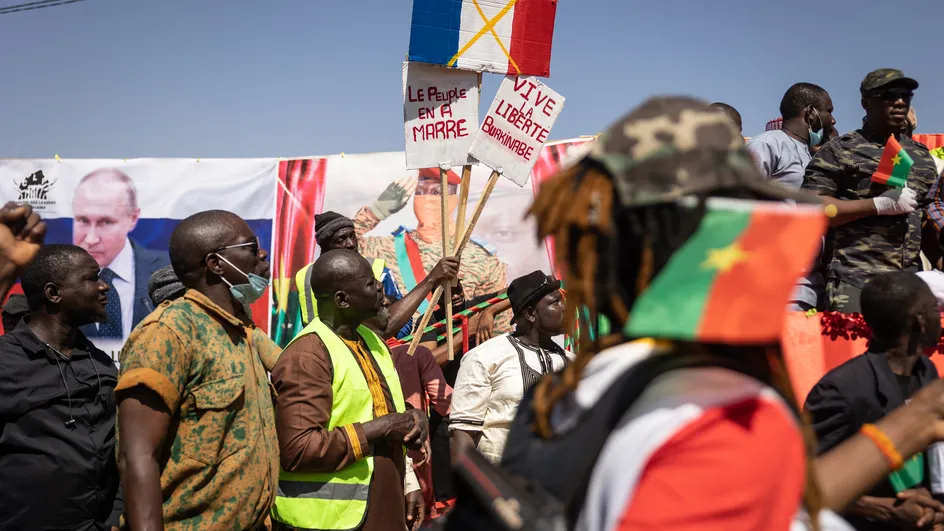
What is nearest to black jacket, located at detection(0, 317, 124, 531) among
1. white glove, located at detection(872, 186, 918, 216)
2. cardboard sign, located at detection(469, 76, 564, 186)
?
cardboard sign, located at detection(469, 76, 564, 186)

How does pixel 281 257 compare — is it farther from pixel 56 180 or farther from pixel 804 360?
pixel 804 360

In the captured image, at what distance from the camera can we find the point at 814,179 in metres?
4.54

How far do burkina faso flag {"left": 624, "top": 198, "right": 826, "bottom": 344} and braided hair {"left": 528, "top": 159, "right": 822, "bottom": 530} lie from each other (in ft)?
0.11

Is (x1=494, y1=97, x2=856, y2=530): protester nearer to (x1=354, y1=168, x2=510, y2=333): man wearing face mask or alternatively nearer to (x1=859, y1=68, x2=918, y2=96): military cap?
(x1=859, y1=68, x2=918, y2=96): military cap

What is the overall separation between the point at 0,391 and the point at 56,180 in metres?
6.05

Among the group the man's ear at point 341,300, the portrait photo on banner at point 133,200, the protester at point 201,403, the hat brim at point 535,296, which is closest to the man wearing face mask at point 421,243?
the portrait photo on banner at point 133,200

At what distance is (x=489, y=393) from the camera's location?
457cm

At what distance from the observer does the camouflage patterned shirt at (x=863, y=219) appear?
4465mm

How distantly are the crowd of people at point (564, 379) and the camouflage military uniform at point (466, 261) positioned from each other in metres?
1.36

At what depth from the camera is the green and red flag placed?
424 cm

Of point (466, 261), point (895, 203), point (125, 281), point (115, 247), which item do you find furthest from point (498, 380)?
point (115, 247)

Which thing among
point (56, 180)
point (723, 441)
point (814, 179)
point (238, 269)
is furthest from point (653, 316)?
point (56, 180)

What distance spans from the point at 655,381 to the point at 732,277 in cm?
19

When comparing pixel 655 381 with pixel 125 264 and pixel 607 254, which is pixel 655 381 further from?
pixel 125 264
